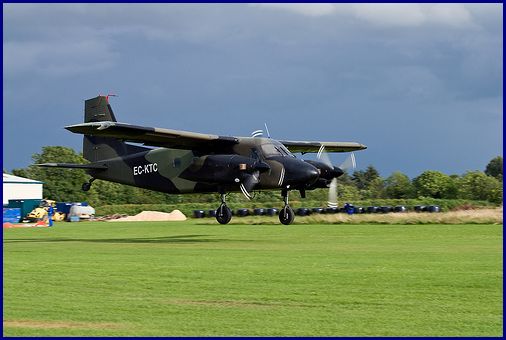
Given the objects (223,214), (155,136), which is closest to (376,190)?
(223,214)

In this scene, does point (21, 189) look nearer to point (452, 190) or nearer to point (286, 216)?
point (452, 190)

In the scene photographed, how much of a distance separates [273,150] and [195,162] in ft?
11.3

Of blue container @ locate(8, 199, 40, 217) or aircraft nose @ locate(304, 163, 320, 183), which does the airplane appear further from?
blue container @ locate(8, 199, 40, 217)

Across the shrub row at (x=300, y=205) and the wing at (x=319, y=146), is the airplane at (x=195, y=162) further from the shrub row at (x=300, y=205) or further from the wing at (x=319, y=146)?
the shrub row at (x=300, y=205)

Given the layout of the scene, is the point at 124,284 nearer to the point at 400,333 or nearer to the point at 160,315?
the point at 160,315

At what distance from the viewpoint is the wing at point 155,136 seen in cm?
3138

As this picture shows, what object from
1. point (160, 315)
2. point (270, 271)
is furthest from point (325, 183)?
point (160, 315)

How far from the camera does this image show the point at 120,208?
74125 mm

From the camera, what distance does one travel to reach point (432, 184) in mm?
83875

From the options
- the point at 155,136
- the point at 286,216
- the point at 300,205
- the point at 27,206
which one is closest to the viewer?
the point at 155,136

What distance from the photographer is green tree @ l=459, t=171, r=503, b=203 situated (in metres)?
75.2

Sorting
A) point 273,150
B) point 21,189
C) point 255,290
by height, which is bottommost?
point 255,290

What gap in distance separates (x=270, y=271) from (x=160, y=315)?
6.61 m

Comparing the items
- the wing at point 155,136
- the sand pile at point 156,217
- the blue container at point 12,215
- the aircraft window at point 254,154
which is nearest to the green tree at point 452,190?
the sand pile at point 156,217
